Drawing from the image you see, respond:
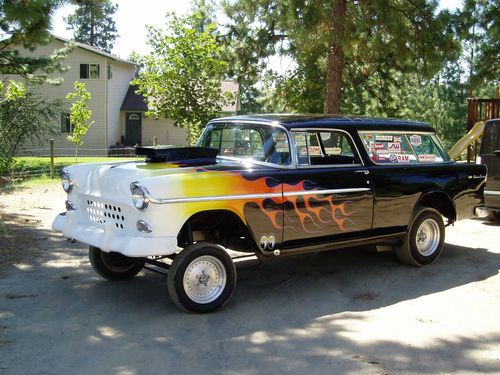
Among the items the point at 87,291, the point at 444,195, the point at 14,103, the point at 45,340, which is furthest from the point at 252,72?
the point at 45,340

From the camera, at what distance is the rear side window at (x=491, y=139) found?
10.1 metres

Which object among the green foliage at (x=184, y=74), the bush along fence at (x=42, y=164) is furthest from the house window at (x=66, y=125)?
the green foliage at (x=184, y=74)

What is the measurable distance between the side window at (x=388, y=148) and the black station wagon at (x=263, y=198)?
15 millimetres

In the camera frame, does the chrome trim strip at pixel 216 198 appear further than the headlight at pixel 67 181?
No

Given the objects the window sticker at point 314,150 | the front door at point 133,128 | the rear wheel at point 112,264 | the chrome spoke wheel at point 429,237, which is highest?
the front door at point 133,128

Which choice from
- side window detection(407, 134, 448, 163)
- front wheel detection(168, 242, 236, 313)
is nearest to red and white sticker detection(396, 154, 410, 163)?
side window detection(407, 134, 448, 163)

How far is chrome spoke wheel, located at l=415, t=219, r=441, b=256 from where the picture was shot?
7.29 metres

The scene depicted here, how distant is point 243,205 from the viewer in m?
5.47

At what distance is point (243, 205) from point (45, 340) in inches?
82.6

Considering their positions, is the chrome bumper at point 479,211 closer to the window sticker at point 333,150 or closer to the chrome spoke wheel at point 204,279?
the window sticker at point 333,150

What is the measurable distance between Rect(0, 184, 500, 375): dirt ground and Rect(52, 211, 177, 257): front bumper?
0.66 metres

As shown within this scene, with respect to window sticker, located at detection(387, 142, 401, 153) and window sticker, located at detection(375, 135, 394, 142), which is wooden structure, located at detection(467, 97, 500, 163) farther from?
window sticker, located at detection(375, 135, 394, 142)

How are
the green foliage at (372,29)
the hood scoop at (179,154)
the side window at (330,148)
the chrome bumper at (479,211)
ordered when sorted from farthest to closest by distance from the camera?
the green foliage at (372,29) → the chrome bumper at (479,211) → the side window at (330,148) → the hood scoop at (179,154)

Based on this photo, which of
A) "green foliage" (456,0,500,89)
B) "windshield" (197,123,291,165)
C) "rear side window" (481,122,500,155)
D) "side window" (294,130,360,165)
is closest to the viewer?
"windshield" (197,123,291,165)
